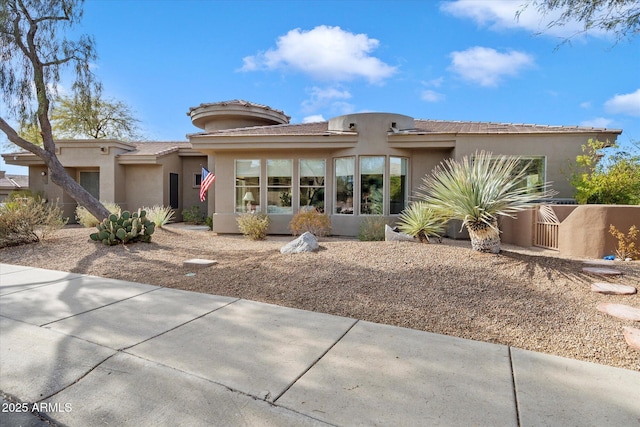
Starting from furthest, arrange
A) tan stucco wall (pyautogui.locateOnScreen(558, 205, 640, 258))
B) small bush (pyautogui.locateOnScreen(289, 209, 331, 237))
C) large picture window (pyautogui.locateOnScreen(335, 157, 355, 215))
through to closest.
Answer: large picture window (pyautogui.locateOnScreen(335, 157, 355, 215))
small bush (pyautogui.locateOnScreen(289, 209, 331, 237))
tan stucco wall (pyautogui.locateOnScreen(558, 205, 640, 258))

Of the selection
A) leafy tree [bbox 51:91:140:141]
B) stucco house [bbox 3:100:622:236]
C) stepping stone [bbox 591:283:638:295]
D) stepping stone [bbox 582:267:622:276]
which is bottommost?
stepping stone [bbox 591:283:638:295]

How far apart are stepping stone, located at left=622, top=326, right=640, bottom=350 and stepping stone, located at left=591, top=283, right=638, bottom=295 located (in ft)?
3.78

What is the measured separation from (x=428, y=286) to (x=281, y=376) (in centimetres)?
304

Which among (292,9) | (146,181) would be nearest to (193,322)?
(292,9)

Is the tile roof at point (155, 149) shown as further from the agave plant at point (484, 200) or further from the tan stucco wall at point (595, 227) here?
the tan stucco wall at point (595, 227)

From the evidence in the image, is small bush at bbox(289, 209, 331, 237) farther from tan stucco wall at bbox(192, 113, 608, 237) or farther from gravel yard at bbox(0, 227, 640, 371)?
gravel yard at bbox(0, 227, 640, 371)

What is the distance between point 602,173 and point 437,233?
6221mm

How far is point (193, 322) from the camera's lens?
4461 millimetres

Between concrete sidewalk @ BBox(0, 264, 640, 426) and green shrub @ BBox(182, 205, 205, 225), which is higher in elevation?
green shrub @ BBox(182, 205, 205, 225)

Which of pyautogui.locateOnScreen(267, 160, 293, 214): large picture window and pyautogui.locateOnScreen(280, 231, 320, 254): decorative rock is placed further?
pyautogui.locateOnScreen(267, 160, 293, 214): large picture window

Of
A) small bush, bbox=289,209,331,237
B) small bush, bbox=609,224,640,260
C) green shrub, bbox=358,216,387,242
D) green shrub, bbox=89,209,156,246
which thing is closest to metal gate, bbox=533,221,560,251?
small bush, bbox=609,224,640,260

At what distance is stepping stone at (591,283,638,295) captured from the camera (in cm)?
496

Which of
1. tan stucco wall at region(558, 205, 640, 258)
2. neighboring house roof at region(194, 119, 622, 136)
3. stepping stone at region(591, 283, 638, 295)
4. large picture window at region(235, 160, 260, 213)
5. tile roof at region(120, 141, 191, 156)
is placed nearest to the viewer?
stepping stone at region(591, 283, 638, 295)

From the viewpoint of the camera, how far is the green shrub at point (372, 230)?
1099 centimetres
